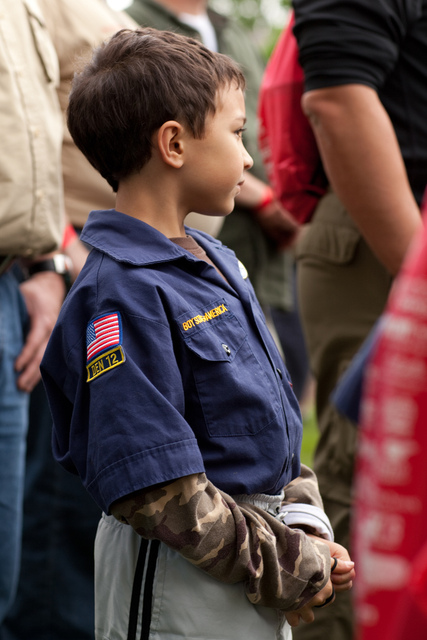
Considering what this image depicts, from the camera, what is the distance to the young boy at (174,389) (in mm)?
1377

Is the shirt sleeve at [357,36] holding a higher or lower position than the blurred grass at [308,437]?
higher

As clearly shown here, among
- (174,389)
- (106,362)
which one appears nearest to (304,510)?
(174,389)

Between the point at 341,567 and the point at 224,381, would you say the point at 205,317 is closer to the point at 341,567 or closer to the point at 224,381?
the point at 224,381

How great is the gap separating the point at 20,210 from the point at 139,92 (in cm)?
61

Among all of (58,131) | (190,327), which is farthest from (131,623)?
(58,131)

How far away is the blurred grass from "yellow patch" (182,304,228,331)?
127 inches

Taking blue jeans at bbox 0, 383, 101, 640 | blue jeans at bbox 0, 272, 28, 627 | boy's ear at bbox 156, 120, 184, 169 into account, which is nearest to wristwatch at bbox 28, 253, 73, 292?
blue jeans at bbox 0, 272, 28, 627

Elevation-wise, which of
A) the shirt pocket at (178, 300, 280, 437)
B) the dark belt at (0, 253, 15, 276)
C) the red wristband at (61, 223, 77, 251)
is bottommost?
the red wristband at (61, 223, 77, 251)

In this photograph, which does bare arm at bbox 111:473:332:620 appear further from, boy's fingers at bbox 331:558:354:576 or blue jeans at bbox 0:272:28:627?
blue jeans at bbox 0:272:28:627

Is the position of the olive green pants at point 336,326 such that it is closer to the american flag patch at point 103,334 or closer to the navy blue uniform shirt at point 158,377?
the navy blue uniform shirt at point 158,377

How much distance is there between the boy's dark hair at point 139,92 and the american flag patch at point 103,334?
13.2 inches

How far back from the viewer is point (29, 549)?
281 cm

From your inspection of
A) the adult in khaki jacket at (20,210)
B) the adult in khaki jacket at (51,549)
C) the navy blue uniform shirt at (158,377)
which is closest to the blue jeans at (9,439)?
the adult in khaki jacket at (20,210)

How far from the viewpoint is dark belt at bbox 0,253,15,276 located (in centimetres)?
212
